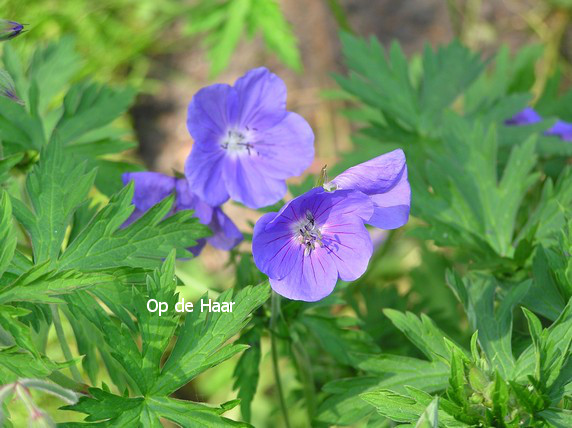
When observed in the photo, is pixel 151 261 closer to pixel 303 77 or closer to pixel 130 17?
pixel 303 77

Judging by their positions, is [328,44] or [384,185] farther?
[328,44]

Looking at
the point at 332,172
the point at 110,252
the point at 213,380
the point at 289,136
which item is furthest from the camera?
the point at 213,380

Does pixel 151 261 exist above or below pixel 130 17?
above

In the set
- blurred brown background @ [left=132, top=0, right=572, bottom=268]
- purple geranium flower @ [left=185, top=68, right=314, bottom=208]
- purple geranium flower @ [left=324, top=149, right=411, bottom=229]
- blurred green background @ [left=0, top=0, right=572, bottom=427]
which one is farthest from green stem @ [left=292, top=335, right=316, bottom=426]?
blurred brown background @ [left=132, top=0, right=572, bottom=268]

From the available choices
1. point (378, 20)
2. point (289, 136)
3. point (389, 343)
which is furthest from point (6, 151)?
point (378, 20)

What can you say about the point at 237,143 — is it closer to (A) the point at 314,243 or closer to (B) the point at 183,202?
(B) the point at 183,202

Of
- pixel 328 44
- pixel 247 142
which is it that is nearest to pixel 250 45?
pixel 328 44
